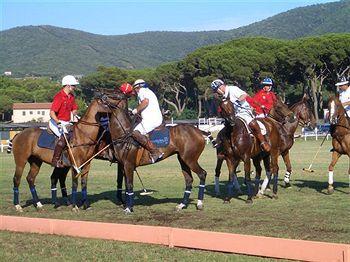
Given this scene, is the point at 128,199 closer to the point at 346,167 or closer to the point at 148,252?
the point at 148,252

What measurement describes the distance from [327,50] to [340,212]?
55.7 meters

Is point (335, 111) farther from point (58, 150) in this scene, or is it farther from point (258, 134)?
point (58, 150)

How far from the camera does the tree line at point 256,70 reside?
66.8 metres

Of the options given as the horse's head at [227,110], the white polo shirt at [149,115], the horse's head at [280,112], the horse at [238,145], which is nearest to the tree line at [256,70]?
the horse's head at [280,112]

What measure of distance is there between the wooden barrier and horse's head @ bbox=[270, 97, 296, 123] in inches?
313

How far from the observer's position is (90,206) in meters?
15.3

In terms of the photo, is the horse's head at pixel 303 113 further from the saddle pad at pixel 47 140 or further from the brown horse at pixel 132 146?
the saddle pad at pixel 47 140

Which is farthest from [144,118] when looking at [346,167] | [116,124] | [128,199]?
[346,167]

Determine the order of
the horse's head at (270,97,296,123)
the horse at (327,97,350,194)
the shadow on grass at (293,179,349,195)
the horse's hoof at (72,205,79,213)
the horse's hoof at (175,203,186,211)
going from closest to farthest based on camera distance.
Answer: the horse's hoof at (175,203,186,211)
the horse's hoof at (72,205,79,213)
the horse at (327,97,350,194)
the shadow on grass at (293,179,349,195)
the horse's head at (270,97,296,123)

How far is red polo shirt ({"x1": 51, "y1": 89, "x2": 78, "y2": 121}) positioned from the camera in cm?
1456

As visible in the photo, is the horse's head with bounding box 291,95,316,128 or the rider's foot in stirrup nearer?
the rider's foot in stirrup

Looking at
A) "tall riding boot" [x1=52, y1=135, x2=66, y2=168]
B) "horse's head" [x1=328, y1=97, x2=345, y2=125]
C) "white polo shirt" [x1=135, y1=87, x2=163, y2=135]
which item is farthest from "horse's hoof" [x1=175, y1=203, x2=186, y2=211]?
"horse's head" [x1=328, y1=97, x2=345, y2=125]

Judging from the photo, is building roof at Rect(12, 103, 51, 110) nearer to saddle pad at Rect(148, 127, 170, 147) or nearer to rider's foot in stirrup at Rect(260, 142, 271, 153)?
rider's foot in stirrup at Rect(260, 142, 271, 153)

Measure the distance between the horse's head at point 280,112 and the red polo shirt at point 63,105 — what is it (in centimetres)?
592
